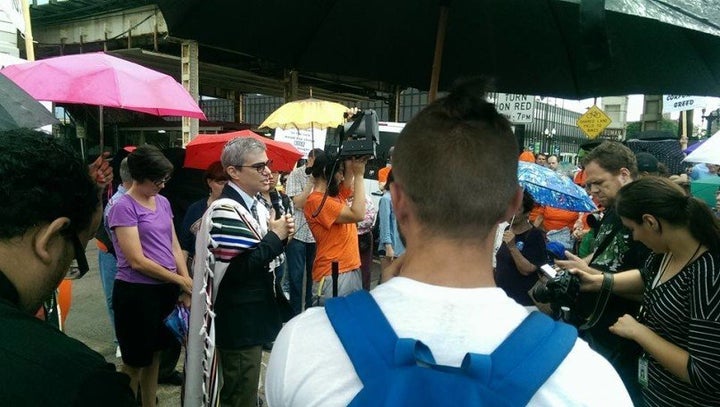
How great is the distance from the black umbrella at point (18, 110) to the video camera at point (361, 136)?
1760mm

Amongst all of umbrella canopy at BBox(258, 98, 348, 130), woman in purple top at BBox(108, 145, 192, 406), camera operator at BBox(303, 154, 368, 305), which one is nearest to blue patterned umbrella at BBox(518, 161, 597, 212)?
camera operator at BBox(303, 154, 368, 305)

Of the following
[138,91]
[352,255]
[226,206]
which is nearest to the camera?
[226,206]

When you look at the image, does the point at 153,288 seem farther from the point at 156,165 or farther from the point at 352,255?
the point at 352,255

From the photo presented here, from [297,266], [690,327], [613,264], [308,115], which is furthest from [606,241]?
[308,115]

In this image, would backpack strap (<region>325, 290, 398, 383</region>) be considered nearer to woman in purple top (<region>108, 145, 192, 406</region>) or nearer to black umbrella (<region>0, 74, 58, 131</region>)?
black umbrella (<region>0, 74, 58, 131</region>)

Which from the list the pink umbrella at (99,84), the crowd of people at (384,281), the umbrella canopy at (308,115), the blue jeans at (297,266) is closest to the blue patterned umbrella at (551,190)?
the crowd of people at (384,281)

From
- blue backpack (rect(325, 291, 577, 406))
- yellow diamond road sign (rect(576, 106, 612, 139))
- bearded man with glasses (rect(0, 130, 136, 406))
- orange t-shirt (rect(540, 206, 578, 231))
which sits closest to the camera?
blue backpack (rect(325, 291, 577, 406))

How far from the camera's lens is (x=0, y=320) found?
1.05 m

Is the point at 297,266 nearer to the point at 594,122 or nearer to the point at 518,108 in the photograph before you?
the point at 518,108

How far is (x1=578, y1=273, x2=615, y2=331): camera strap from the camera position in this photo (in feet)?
9.04

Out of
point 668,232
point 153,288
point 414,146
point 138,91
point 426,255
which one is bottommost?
point 153,288

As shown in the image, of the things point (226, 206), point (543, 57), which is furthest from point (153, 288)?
point (543, 57)

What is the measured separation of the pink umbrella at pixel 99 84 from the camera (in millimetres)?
3902

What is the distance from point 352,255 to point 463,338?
3.70m
